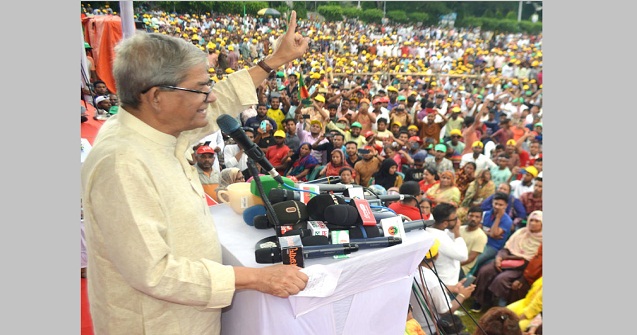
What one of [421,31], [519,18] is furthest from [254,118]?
[519,18]

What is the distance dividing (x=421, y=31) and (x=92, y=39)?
10.9 meters

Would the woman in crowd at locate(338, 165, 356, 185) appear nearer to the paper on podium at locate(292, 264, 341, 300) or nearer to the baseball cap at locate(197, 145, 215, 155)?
the baseball cap at locate(197, 145, 215, 155)

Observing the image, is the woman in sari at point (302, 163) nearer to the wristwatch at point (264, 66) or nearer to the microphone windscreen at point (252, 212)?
the wristwatch at point (264, 66)

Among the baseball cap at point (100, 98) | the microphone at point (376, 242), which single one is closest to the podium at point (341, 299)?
the microphone at point (376, 242)

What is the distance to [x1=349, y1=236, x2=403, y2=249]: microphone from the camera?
130 cm

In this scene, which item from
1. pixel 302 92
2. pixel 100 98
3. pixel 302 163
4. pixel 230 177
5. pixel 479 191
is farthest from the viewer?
pixel 302 92

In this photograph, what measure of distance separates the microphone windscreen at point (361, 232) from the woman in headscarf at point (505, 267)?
12.3 ft

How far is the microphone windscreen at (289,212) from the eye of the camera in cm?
136

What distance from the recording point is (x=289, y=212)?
1.37 m

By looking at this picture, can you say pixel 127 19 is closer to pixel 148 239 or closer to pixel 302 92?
pixel 148 239

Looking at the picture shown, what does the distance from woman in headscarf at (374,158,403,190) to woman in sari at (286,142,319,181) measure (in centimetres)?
92

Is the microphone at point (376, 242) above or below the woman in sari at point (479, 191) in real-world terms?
above

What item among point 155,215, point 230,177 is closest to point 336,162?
point 230,177

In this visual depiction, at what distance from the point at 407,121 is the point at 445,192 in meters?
3.54
